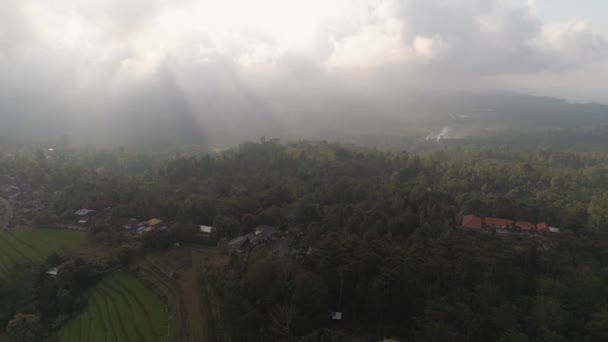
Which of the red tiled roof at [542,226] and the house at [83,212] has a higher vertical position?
the house at [83,212]

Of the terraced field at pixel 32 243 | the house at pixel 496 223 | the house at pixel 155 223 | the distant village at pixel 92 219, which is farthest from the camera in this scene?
the house at pixel 155 223

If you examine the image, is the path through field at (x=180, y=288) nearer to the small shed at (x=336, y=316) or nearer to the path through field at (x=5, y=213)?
the small shed at (x=336, y=316)

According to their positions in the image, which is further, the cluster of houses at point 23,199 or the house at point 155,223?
the cluster of houses at point 23,199

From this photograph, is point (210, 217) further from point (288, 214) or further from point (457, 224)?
point (457, 224)

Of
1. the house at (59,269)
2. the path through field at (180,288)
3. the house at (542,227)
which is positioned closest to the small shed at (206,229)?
the path through field at (180,288)

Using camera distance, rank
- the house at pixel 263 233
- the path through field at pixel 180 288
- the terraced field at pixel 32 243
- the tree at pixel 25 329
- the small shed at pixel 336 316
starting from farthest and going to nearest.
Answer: the house at pixel 263 233 < the terraced field at pixel 32 243 < the path through field at pixel 180 288 < the small shed at pixel 336 316 < the tree at pixel 25 329

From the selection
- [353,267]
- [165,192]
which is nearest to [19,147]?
[165,192]

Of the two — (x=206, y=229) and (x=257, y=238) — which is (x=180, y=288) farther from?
(x=206, y=229)
